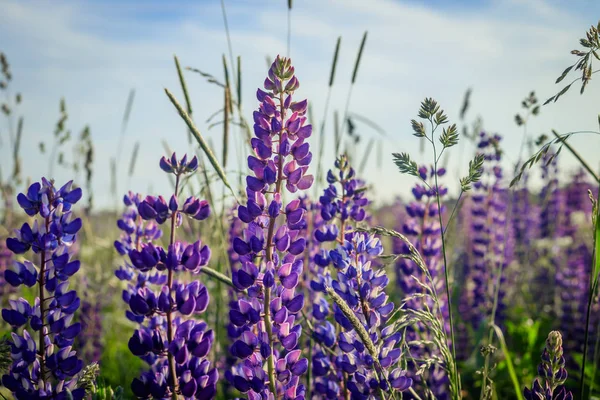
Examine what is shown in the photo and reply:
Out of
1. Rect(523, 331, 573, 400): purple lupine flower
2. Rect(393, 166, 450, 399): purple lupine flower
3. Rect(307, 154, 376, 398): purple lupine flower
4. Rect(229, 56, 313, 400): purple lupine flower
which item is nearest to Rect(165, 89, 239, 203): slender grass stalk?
Rect(229, 56, 313, 400): purple lupine flower

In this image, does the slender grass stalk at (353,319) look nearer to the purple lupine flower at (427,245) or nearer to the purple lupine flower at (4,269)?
the purple lupine flower at (427,245)

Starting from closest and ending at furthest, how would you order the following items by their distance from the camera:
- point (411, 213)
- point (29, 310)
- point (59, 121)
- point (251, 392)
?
point (251, 392) → point (29, 310) → point (411, 213) → point (59, 121)

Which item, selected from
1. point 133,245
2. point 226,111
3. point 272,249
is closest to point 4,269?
point 133,245

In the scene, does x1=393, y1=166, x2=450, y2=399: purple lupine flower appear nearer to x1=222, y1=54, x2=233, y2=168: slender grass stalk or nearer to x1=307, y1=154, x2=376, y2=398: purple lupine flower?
x1=307, y1=154, x2=376, y2=398: purple lupine flower

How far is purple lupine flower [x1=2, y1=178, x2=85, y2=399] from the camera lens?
61.3 inches

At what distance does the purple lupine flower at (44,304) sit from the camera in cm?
156

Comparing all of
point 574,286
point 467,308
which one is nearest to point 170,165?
point 467,308

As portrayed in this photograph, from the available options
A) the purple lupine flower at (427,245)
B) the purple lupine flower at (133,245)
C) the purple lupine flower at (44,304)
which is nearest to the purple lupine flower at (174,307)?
the purple lupine flower at (44,304)

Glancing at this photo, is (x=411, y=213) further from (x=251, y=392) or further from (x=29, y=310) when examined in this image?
(x=29, y=310)

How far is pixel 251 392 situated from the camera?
149cm

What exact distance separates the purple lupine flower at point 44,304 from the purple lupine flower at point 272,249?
498 mm

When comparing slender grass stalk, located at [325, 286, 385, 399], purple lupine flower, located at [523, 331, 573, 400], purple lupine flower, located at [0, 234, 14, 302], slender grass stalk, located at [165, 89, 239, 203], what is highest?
slender grass stalk, located at [165, 89, 239, 203]

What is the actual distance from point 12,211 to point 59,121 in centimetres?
186

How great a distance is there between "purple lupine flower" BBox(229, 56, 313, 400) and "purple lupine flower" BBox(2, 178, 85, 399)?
50cm
